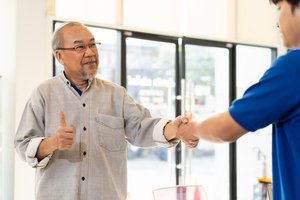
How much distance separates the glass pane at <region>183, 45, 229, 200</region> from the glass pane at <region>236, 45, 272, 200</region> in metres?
0.20

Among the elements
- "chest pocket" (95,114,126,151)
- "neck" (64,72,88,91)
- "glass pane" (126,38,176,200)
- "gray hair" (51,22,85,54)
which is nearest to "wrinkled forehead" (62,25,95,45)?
"gray hair" (51,22,85,54)

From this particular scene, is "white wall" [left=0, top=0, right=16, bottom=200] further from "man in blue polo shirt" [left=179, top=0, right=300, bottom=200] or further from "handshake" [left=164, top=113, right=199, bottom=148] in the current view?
"man in blue polo shirt" [left=179, top=0, right=300, bottom=200]

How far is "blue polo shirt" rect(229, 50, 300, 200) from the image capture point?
1109mm

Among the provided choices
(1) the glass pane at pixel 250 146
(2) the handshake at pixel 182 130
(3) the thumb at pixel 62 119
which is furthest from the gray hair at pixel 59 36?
(1) the glass pane at pixel 250 146

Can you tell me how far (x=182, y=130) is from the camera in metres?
1.77

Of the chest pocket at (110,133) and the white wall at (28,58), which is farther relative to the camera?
the white wall at (28,58)

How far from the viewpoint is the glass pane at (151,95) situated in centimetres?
424

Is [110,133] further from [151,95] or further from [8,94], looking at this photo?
[151,95]

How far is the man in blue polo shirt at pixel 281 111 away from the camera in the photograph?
111cm

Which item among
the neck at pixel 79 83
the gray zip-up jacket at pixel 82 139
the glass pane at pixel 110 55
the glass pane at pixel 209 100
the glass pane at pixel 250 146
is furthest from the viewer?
the glass pane at pixel 250 146

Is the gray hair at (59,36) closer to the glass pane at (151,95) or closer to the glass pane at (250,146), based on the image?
the glass pane at (151,95)

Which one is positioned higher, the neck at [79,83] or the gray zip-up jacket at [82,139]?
the neck at [79,83]

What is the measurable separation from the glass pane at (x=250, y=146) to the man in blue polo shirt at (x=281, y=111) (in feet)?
13.0

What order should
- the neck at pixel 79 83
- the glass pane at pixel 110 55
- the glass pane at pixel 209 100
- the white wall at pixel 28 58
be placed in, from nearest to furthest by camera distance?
1. the neck at pixel 79 83
2. the white wall at pixel 28 58
3. the glass pane at pixel 110 55
4. the glass pane at pixel 209 100
